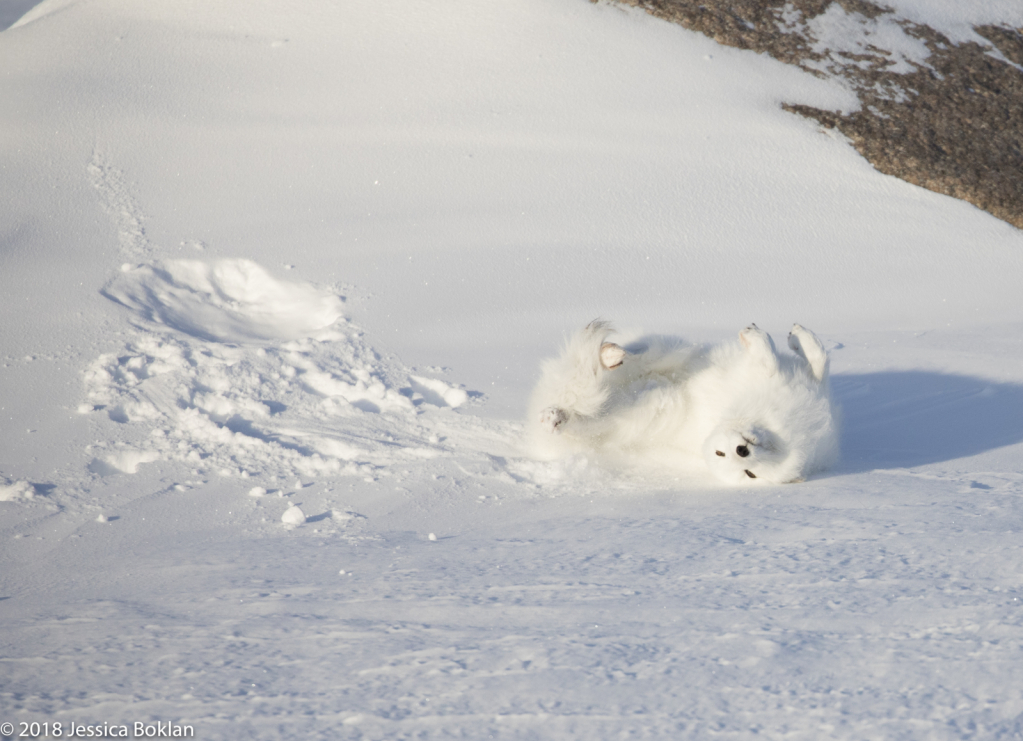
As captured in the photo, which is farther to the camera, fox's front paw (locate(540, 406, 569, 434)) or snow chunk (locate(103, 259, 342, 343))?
snow chunk (locate(103, 259, 342, 343))

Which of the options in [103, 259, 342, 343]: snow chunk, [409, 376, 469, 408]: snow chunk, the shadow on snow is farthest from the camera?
[103, 259, 342, 343]: snow chunk

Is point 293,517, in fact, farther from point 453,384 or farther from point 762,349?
point 762,349

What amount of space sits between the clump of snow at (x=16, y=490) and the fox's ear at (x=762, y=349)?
277 cm

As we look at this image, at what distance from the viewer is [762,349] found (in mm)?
3186

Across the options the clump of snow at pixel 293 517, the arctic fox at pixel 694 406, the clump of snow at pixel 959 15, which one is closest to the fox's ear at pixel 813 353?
the arctic fox at pixel 694 406

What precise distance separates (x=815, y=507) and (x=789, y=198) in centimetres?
368

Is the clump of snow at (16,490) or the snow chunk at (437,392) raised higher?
the snow chunk at (437,392)

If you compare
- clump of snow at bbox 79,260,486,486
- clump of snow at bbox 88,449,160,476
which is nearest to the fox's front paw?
clump of snow at bbox 79,260,486,486

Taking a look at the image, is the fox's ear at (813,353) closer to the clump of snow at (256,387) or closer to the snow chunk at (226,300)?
the clump of snow at (256,387)

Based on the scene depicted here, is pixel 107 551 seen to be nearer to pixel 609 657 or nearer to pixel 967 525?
pixel 609 657

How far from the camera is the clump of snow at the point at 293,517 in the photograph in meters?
2.81

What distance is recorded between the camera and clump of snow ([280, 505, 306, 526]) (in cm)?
281

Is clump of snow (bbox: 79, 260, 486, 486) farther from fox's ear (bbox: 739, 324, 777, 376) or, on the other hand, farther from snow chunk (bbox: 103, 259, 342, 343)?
fox's ear (bbox: 739, 324, 777, 376)

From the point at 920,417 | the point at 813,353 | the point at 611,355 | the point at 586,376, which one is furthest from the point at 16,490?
the point at 920,417
